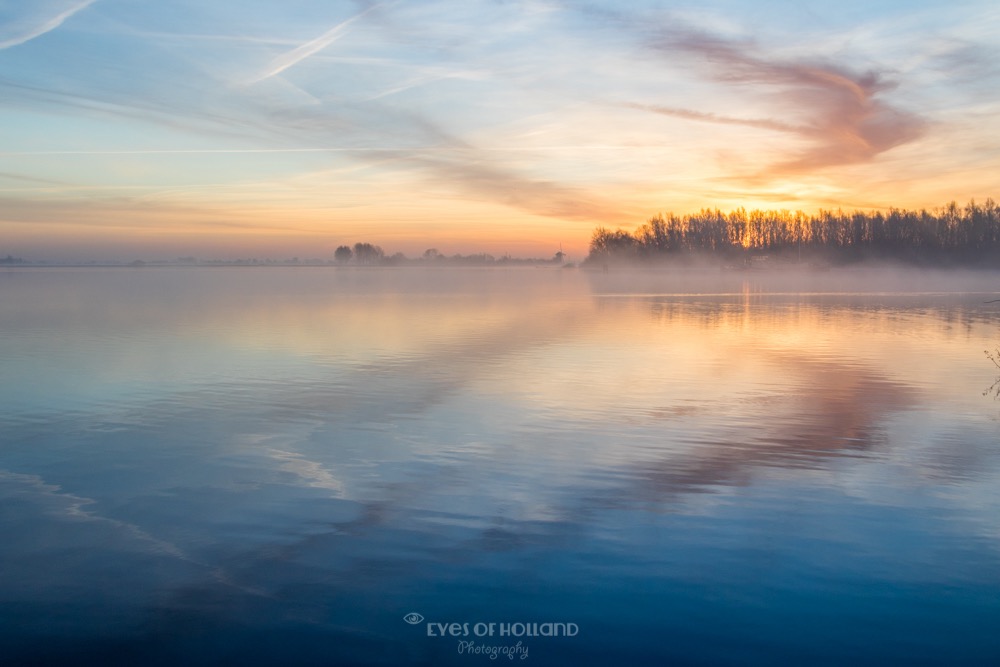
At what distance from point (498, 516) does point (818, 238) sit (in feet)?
545

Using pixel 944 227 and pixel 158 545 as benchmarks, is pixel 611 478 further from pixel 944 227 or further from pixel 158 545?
pixel 944 227

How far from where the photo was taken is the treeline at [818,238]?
5536 inches

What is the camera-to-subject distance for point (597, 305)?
50.1 metres

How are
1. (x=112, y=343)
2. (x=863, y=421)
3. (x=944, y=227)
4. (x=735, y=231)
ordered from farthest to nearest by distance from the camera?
(x=735, y=231) → (x=944, y=227) → (x=112, y=343) → (x=863, y=421)

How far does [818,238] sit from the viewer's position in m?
162

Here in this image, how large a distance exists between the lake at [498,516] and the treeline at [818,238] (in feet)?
457

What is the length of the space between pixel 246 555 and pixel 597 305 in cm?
4310

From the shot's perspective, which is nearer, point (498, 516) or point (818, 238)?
point (498, 516)

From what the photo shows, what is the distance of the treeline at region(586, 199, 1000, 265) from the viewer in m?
141

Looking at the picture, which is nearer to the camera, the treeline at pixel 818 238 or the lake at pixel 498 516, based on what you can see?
the lake at pixel 498 516

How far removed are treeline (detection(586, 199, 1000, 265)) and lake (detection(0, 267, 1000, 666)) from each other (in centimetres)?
13919

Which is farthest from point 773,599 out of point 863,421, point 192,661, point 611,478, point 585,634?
point 863,421

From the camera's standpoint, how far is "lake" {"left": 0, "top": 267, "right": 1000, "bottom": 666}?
654cm

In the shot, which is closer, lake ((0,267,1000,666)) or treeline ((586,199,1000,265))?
lake ((0,267,1000,666))
